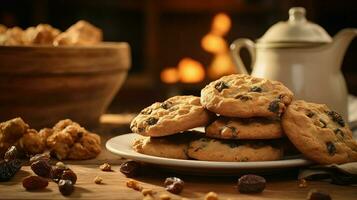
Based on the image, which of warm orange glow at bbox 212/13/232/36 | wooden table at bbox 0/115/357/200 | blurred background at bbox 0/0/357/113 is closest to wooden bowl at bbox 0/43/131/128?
wooden table at bbox 0/115/357/200

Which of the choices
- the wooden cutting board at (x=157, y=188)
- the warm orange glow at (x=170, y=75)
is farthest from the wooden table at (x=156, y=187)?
the warm orange glow at (x=170, y=75)

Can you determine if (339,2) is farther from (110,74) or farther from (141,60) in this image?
(110,74)

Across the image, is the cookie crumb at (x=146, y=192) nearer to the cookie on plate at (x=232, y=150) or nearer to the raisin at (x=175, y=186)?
the raisin at (x=175, y=186)

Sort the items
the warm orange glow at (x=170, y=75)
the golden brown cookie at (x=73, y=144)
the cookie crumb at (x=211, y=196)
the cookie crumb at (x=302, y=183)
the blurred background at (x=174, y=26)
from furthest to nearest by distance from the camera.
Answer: the warm orange glow at (x=170, y=75), the blurred background at (x=174, y=26), the golden brown cookie at (x=73, y=144), the cookie crumb at (x=302, y=183), the cookie crumb at (x=211, y=196)

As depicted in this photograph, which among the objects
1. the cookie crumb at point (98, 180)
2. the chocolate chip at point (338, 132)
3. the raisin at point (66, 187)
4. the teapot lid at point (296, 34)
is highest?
the teapot lid at point (296, 34)

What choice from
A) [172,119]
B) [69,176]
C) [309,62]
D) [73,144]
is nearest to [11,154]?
[73,144]

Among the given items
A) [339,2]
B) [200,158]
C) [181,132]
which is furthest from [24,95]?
[339,2]
